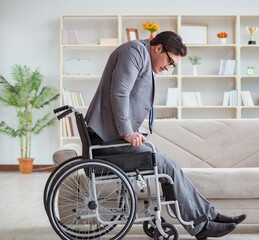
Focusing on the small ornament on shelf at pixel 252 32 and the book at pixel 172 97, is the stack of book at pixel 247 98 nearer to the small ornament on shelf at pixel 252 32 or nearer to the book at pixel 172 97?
the small ornament on shelf at pixel 252 32

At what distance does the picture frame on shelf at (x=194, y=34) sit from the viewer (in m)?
7.92

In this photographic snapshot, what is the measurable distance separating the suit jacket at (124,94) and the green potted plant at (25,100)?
4.65m

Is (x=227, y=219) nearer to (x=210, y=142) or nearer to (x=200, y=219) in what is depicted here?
(x=200, y=219)

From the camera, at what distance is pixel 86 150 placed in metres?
3.15

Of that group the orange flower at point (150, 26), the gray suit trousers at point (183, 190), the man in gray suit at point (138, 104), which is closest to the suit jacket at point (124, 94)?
the man in gray suit at point (138, 104)

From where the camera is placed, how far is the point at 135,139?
306 cm

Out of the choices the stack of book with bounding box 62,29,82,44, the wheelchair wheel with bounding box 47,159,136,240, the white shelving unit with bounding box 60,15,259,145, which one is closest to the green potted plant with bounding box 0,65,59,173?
the white shelving unit with bounding box 60,15,259,145

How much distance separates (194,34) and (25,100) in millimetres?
2274

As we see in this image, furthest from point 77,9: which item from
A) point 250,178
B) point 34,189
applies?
point 250,178

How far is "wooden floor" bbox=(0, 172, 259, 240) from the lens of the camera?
11.9 ft

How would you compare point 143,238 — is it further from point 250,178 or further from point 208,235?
point 250,178

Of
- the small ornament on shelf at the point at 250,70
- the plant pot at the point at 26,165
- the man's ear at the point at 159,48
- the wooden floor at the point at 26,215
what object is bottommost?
→ the wooden floor at the point at 26,215

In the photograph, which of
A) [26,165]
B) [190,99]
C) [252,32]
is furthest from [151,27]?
[26,165]

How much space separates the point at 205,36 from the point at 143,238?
484 cm
